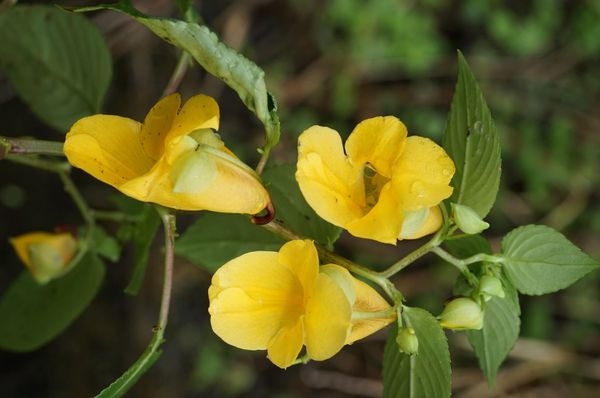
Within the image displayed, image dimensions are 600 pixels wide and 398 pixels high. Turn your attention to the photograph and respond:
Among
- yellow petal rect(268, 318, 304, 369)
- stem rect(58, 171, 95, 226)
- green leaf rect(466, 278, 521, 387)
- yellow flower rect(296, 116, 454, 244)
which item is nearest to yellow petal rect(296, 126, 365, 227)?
yellow flower rect(296, 116, 454, 244)

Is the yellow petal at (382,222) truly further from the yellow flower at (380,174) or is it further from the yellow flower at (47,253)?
the yellow flower at (47,253)

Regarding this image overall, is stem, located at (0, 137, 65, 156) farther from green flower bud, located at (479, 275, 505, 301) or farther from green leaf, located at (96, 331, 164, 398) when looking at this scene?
green flower bud, located at (479, 275, 505, 301)

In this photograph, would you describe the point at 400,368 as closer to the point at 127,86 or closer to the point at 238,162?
the point at 238,162

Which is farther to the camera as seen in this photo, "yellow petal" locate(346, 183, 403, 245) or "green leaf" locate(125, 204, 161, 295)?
"green leaf" locate(125, 204, 161, 295)

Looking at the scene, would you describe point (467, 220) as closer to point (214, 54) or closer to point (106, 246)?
point (214, 54)

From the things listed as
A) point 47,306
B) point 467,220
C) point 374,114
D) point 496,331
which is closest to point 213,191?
point 467,220

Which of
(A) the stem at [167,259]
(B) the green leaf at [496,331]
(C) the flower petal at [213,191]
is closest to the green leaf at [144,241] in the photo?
(A) the stem at [167,259]

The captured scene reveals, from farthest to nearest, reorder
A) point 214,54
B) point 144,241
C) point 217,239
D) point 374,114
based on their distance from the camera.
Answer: point 374,114 < point 217,239 < point 144,241 < point 214,54
